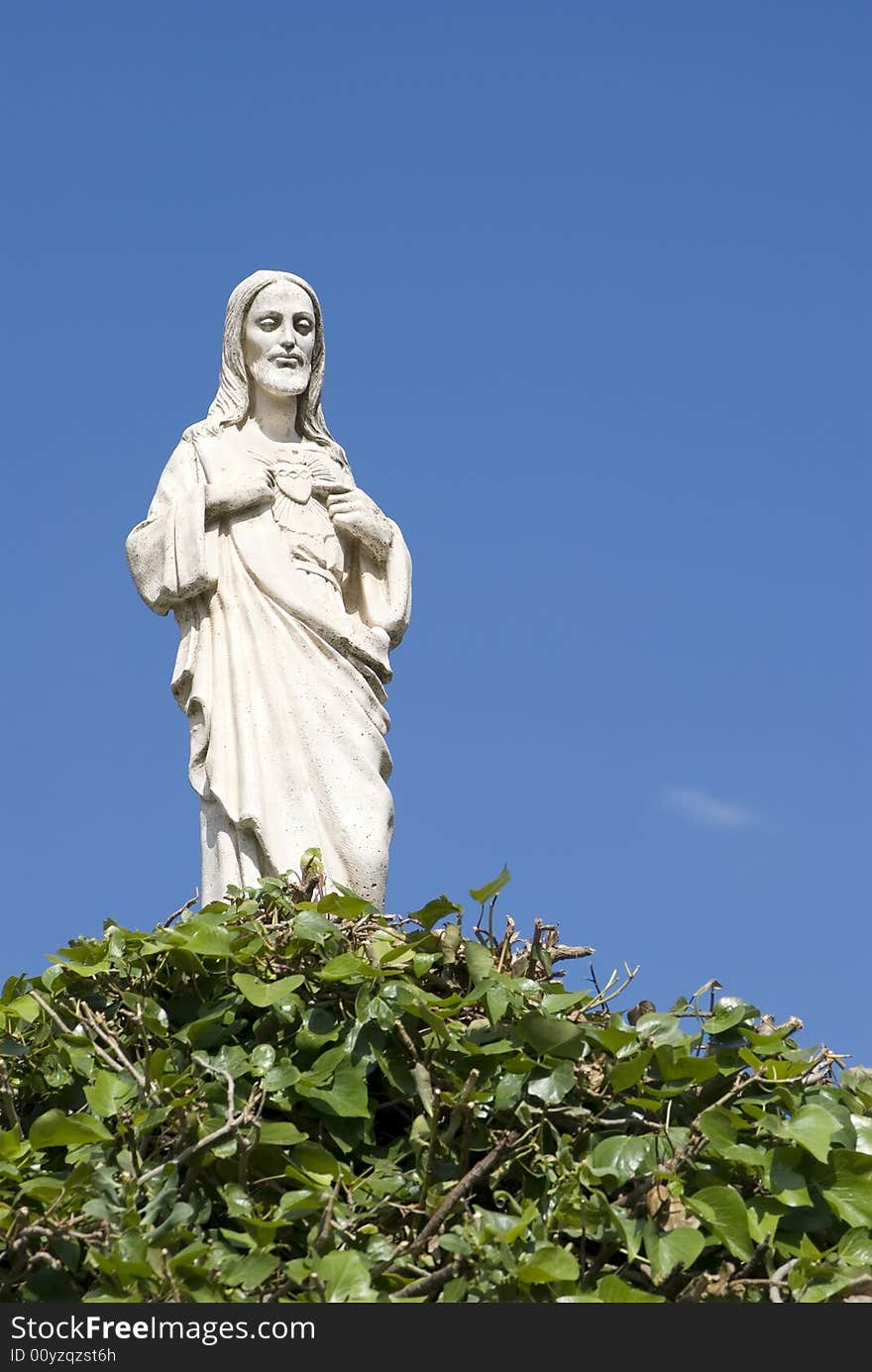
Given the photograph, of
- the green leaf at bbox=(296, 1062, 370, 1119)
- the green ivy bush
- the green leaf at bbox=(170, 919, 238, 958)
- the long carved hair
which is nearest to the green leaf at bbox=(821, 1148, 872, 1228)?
the green ivy bush

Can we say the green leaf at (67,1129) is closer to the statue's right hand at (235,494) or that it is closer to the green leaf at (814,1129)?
the green leaf at (814,1129)

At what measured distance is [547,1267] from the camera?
512 centimetres

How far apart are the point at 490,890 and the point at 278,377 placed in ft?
13.8

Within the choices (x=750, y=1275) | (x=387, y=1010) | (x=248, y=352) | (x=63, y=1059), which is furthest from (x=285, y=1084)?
(x=248, y=352)

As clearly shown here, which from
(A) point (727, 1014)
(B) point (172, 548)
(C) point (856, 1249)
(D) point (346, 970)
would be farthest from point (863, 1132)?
(B) point (172, 548)

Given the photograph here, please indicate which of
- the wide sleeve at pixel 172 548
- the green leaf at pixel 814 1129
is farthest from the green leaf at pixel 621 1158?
the wide sleeve at pixel 172 548

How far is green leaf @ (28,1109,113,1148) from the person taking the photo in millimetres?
5621

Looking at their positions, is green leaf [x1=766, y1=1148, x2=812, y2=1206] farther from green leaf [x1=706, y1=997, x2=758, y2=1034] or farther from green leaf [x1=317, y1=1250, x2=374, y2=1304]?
green leaf [x1=317, y1=1250, x2=374, y2=1304]

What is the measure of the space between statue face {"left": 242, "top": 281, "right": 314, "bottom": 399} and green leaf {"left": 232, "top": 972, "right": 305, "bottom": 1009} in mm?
4300

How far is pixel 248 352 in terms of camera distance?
384 inches

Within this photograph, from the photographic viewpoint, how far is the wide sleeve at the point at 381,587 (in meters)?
9.43

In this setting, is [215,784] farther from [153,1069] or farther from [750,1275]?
[750,1275]

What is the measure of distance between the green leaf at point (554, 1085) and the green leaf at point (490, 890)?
60 cm

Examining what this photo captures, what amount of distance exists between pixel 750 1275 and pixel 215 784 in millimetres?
3775
